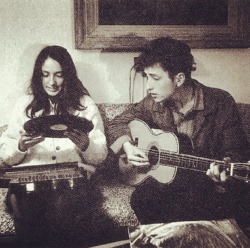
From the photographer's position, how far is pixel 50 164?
1502 millimetres

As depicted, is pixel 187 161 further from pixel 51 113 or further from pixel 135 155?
pixel 51 113

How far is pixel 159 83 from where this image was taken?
1.55 meters

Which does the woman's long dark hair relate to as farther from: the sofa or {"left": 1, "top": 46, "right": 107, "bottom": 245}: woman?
the sofa

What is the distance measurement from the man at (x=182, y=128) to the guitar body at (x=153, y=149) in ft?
0.06

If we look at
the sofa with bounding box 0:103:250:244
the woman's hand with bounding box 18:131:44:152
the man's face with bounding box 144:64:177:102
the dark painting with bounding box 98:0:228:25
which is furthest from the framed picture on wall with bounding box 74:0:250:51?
the woman's hand with bounding box 18:131:44:152

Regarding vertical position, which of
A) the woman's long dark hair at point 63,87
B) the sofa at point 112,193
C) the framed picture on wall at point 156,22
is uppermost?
the framed picture on wall at point 156,22

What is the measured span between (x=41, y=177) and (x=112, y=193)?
0.27 meters

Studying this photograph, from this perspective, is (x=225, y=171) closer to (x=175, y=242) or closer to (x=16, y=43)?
(x=175, y=242)

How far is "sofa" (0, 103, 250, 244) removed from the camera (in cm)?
148

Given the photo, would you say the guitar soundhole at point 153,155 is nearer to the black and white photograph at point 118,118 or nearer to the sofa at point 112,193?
the black and white photograph at point 118,118

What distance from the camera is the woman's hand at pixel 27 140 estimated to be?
148cm

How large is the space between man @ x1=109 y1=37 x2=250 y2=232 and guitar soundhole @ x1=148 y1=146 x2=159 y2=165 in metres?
0.01

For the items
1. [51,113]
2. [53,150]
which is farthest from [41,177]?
[51,113]

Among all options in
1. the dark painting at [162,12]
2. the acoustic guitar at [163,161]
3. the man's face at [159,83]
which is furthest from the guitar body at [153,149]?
the dark painting at [162,12]
